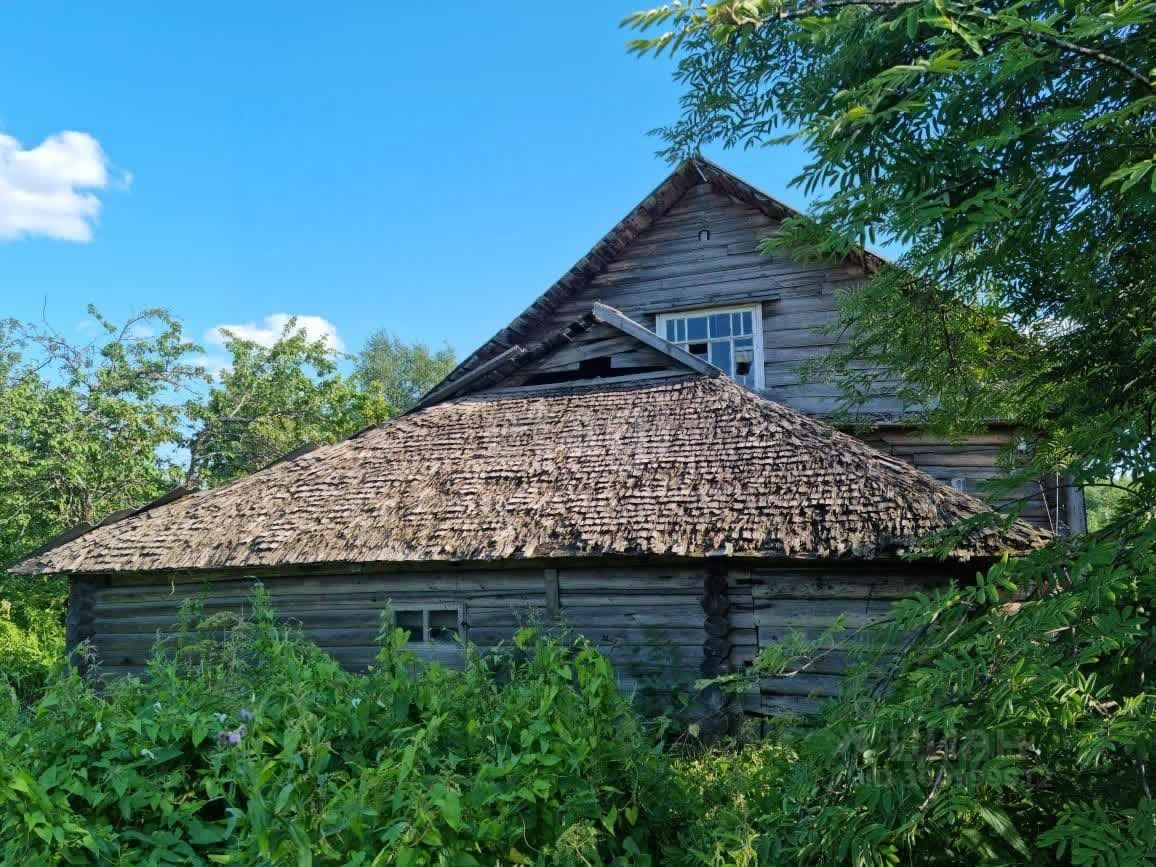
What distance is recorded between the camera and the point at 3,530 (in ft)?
58.5

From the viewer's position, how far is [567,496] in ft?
30.5

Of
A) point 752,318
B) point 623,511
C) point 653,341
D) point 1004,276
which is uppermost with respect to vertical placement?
point 752,318

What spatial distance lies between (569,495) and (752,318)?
625cm

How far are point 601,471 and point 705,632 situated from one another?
2.18 metres

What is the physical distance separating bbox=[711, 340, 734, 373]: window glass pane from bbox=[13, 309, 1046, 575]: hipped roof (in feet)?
9.60

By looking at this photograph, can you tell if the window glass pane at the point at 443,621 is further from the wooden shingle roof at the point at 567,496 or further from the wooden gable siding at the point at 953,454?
the wooden gable siding at the point at 953,454

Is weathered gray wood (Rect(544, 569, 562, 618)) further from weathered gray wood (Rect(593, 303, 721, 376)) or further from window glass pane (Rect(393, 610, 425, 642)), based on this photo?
weathered gray wood (Rect(593, 303, 721, 376))

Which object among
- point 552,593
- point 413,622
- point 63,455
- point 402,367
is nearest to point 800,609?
point 552,593

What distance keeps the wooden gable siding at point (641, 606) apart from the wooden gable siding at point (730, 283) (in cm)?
506

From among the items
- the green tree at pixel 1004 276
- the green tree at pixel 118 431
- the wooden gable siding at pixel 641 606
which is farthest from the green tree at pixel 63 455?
the green tree at pixel 1004 276

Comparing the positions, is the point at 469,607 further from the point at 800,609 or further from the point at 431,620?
the point at 800,609

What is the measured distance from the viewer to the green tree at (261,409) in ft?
72.4

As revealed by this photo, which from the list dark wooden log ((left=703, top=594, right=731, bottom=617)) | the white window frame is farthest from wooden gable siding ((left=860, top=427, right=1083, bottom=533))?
dark wooden log ((left=703, top=594, right=731, bottom=617))

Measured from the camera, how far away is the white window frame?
13742 millimetres
